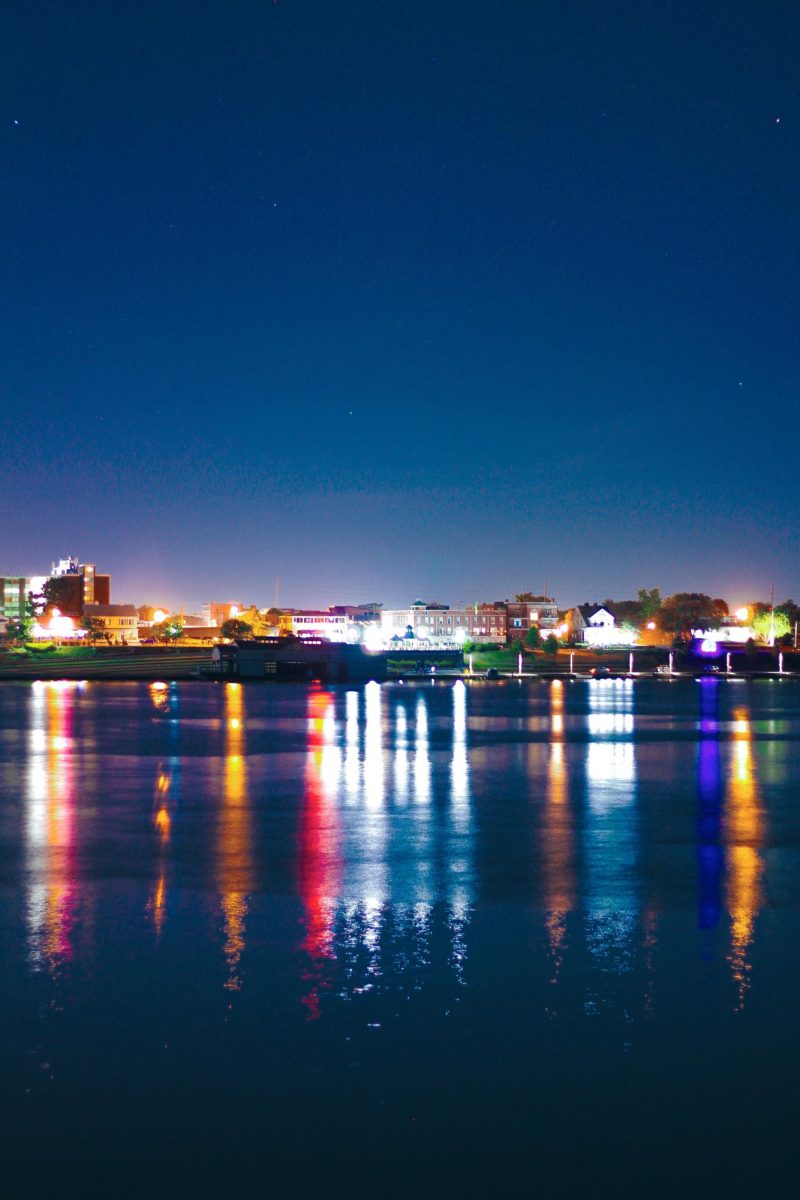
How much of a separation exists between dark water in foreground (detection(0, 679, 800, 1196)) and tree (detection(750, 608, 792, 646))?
15072cm

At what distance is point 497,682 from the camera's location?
80375mm

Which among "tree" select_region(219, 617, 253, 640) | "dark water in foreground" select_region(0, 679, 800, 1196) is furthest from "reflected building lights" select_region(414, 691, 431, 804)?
"tree" select_region(219, 617, 253, 640)

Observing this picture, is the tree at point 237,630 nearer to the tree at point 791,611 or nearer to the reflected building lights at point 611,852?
the tree at point 791,611

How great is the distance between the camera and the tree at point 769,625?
162 m

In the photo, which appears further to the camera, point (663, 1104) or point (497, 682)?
point (497, 682)

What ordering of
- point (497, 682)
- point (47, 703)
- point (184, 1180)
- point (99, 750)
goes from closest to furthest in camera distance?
point (184, 1180) < point (99, 750) < point (47, 703) < point (497, 682)

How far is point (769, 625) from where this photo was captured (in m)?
161

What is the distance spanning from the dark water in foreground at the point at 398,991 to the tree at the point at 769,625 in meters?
151

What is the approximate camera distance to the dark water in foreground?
5.46 meters

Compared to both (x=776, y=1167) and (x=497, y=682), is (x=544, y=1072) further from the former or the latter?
(x=497, y=682)

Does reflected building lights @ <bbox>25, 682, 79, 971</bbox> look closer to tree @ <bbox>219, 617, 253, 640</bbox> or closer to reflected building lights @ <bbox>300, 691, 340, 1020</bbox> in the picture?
reflected building lights @ <bbox>300, 691, 340, 1020</bbox>

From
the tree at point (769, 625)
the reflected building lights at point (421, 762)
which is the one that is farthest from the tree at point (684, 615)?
the reflected building lights at point (421, 762)

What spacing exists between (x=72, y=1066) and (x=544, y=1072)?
2791mm

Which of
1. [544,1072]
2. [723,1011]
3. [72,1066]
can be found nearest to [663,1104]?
[544,1072]
